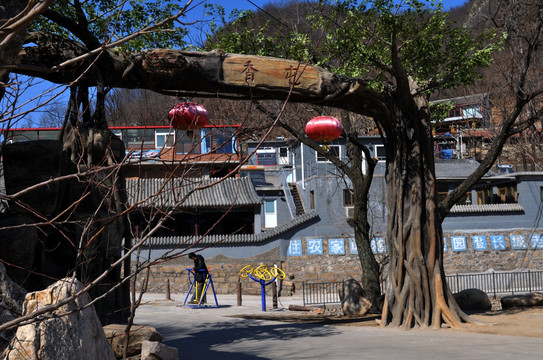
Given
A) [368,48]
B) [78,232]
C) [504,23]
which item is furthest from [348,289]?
[78,232]

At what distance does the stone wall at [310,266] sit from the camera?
26.1 m

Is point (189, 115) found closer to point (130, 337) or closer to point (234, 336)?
point (130, 337)

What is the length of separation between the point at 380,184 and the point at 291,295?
7.30 m

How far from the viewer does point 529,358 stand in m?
6.86

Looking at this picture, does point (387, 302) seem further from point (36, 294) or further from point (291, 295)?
point (291, 295)

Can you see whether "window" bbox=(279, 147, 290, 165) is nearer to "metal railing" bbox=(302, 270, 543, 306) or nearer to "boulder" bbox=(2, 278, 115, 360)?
"metal railing" bbox=(302, 270, 543, 306)

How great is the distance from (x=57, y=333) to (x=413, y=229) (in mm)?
6953

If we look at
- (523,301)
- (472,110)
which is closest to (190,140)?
(523,301)

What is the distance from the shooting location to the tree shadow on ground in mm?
7746

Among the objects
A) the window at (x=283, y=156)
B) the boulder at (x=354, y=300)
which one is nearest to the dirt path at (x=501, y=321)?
the boulder at (x=354, y=300)

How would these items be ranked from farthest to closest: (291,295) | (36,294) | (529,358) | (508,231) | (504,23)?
1. (508,231)
2. (291,295)
3. (504,23)
4. (529,358)
5. (36,294)

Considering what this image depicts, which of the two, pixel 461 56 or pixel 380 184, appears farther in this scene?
pixel 380 184

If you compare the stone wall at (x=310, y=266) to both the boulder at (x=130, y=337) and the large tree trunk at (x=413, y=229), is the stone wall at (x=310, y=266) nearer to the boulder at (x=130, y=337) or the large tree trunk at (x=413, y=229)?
the large tree trunk at (x=413, y=229)

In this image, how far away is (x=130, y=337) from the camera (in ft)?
22.7
